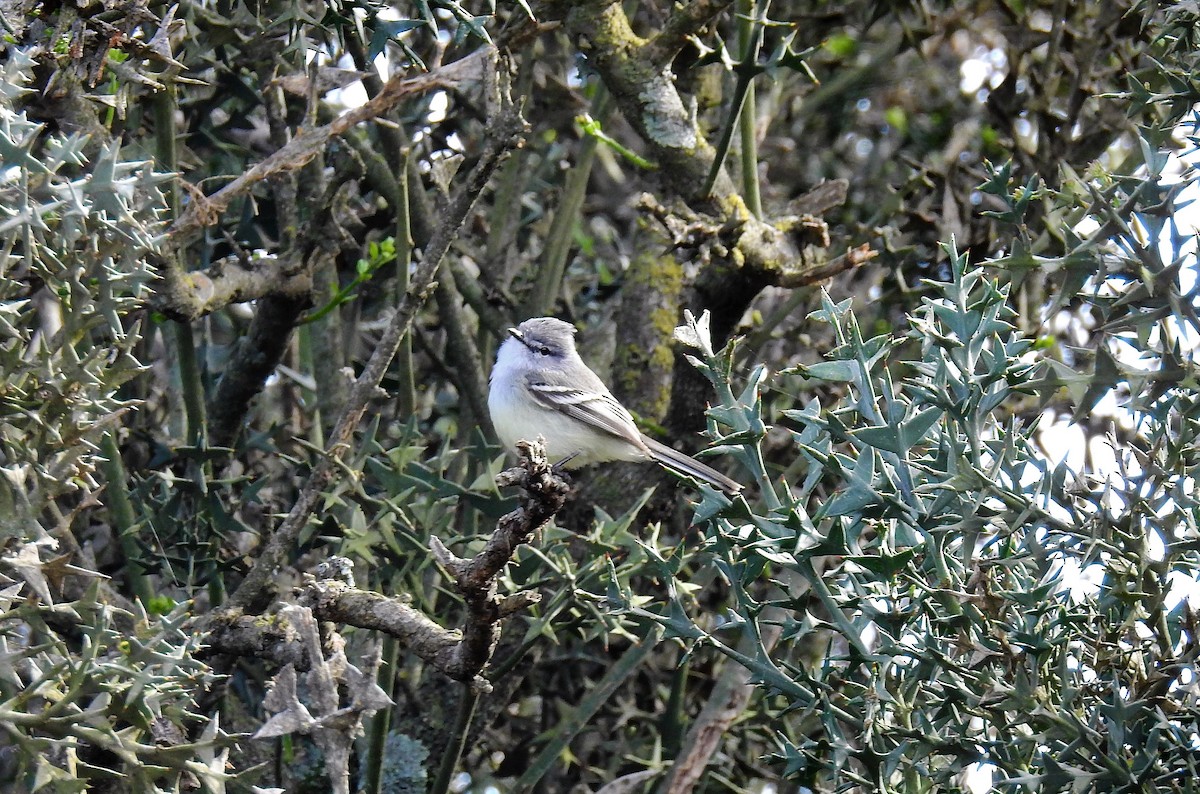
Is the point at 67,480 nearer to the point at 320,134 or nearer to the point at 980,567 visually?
the point at 320,134

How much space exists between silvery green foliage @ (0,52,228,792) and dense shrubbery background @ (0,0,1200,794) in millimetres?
14

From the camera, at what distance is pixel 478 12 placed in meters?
4.74

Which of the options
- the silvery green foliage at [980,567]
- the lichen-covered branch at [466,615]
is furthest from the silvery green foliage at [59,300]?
the silvery green foliage at [980,567]

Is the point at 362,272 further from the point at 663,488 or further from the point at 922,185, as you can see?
the point at 922,185

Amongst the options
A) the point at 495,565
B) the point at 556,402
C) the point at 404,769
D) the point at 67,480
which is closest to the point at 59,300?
the point at 67,480

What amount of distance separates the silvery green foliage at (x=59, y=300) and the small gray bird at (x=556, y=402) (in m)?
2.02

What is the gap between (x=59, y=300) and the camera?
9.18 ft

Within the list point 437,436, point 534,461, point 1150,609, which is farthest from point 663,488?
point 1150,609

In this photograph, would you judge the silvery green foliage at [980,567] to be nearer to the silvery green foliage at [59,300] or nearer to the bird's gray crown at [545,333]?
the silvery green foliage at [59,300]

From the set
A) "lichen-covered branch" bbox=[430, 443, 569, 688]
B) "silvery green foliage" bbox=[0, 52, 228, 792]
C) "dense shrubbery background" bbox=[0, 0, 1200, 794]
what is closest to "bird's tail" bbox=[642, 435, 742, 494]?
"dense shrubbery background" bbox=[0, 0, 1200, 794]

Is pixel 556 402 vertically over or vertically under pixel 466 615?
under

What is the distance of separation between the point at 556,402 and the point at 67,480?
2637mm

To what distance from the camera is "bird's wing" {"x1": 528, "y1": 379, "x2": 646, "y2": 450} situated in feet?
15.2

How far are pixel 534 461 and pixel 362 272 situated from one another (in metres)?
1.74
